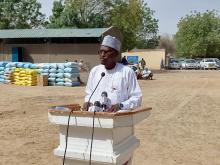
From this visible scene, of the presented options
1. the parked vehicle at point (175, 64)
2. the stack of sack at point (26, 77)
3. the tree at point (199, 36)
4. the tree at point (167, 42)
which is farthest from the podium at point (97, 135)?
the tree at point (167, 42)

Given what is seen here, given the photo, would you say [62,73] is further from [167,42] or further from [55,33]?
[167,42]

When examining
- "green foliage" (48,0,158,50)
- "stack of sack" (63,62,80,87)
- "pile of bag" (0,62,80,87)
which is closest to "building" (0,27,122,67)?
"green foliage" (48,0,158,50)

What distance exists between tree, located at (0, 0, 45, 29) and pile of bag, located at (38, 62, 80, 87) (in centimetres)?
3747

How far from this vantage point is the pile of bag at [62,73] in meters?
21.5

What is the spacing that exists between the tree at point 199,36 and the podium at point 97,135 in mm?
64631

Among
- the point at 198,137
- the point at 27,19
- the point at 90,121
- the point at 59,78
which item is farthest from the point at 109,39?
the point at 27,19

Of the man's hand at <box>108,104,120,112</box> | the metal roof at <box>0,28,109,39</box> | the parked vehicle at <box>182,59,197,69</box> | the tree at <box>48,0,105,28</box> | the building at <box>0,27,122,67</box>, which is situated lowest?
the parked vehicle at <box>182,59,197,69</box>

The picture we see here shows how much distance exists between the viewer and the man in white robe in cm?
374

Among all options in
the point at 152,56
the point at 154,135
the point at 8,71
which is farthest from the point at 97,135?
the point at 152,56

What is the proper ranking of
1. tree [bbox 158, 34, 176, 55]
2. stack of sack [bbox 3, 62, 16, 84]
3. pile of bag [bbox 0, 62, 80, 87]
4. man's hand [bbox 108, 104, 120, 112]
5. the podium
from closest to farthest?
the podium
man's hand [bbox 108, 104, 120, 112]
pile of bag [bbox 0, 62, 80, 87]
stack of sack [bbox 3, 62, 16, 84]
tree [bbox 158, 34, 176, 55]

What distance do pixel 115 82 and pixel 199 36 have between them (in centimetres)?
6595

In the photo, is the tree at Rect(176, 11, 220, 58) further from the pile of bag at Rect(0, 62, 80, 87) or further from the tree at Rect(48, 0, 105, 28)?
the pile of bag at Rect(0, 62, 80, 87)

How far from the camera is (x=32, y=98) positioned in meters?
15.7

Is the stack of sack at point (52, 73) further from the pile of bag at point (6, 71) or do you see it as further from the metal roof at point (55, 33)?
the metal roof at point (55, 33)
